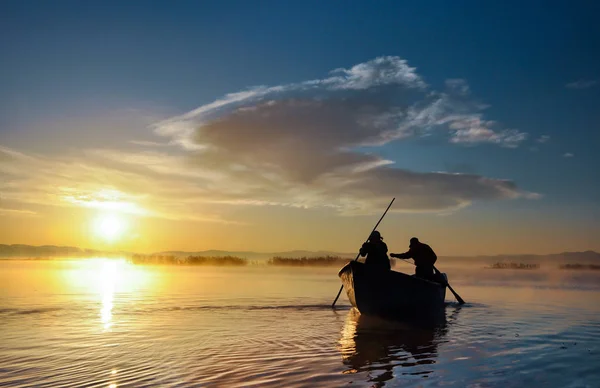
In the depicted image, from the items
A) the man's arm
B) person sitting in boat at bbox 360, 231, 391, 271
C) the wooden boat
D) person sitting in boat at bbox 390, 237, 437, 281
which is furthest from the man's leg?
the man's arm

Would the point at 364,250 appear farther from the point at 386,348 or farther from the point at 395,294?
the point at 386,348

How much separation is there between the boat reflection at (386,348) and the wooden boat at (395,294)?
52cm

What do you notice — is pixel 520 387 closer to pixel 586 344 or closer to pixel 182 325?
pixel 586 344

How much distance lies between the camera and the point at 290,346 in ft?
43.9

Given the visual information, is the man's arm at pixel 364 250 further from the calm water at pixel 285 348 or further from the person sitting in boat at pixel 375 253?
the calm water at pixel 285 348

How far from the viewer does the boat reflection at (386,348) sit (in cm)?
1069

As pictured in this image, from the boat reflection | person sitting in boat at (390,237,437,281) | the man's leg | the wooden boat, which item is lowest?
the boat reflection

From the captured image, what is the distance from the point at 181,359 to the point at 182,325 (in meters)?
6.36

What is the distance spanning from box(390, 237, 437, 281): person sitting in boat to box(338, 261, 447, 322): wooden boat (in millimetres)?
2037

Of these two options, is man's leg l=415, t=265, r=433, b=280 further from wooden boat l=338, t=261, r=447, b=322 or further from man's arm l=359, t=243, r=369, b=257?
man's arm l=359, t=243, r=369, b=257

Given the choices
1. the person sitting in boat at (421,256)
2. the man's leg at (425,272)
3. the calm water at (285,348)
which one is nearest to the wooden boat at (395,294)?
the calm water at (285,348)

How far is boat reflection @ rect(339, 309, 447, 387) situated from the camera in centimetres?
1069

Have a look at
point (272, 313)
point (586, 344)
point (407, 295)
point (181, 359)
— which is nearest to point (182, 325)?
point (272, 313)

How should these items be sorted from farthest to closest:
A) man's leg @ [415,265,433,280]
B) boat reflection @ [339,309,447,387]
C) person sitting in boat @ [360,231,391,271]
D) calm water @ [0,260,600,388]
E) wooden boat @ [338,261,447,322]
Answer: man's leg @ [415,265,433,280], person sitting in boat @ [360,231,391,271], wooden boat @ [338,261,447,322], boat reflection @ [339,309,447,387], calm water @ [0,260,600,388]
